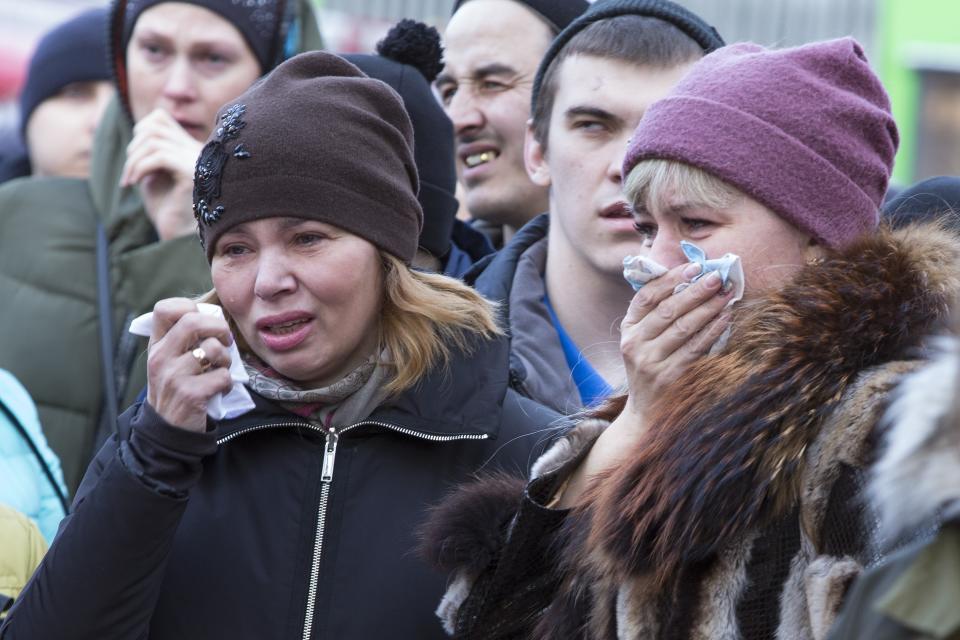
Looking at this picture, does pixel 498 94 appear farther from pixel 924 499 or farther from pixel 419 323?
pixel 924 499

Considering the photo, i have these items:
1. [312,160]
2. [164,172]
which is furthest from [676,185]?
[164,172]

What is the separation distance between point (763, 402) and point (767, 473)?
11 centimetres

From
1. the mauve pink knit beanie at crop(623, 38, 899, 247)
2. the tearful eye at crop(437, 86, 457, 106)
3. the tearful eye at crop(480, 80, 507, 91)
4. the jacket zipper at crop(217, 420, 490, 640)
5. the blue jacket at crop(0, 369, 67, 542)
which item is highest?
the mauve pink knit beanie at crop(623, 38, 899, 247)

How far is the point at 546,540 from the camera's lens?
2357 mm

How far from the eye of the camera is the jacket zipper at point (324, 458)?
2.48 m

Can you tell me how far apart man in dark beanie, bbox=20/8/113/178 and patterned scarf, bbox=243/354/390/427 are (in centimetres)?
262

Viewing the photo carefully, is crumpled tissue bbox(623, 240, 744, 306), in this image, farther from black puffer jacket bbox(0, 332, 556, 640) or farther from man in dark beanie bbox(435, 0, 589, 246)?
man in dark beanie bbox(435, 0, 589, 246)

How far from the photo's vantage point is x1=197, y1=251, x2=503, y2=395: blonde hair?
8.90 ft

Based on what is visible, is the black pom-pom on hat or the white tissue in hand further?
the black pom-pom on hat

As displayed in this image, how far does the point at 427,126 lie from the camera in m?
3.58

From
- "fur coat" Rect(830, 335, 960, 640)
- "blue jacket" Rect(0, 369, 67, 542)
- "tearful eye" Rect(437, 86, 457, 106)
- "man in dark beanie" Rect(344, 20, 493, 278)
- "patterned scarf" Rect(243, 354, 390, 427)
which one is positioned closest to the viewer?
"fur coat" Rect(830, 335, 960, 640)

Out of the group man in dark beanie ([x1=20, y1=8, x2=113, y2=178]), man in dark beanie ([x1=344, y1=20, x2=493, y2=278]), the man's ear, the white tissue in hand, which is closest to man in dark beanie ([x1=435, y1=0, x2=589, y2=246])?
the man's ear

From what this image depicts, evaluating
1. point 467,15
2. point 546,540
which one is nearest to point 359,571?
point 546,540

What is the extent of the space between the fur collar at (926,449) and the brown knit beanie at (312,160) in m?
1.48
